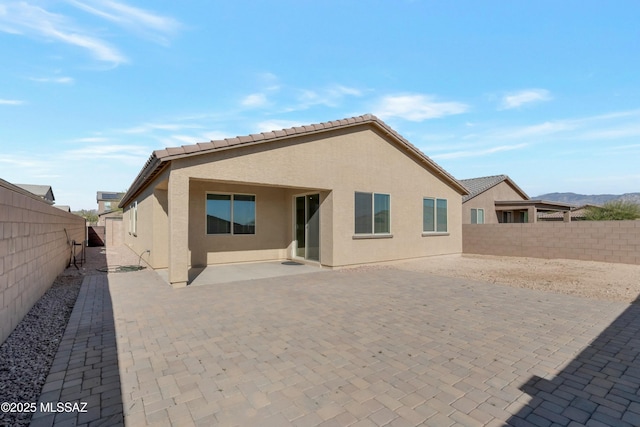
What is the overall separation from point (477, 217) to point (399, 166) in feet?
42.4

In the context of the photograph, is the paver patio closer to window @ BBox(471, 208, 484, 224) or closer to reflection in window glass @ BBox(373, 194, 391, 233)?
reflection in window glass @ BBox(373, 194, 391, 233)

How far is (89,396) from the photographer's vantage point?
309 centimetres

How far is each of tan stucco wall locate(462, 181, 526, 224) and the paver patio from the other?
51.2 ft

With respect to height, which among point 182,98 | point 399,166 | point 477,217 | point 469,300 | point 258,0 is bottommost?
point 469,300

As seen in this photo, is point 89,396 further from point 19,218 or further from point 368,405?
point 19,218

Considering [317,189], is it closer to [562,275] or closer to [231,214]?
[231,214]

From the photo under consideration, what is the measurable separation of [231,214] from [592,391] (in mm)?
10317

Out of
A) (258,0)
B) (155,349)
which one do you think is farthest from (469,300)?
(258,0)

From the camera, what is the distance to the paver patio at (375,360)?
2.82 m

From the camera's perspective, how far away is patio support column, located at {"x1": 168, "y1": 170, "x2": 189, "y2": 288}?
7816 millimetres

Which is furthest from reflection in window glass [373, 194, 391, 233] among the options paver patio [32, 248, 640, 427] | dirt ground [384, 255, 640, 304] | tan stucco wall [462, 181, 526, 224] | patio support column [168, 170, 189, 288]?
tan stucco wall [462, 181, 526, 224]

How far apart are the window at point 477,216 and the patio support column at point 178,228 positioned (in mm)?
20209

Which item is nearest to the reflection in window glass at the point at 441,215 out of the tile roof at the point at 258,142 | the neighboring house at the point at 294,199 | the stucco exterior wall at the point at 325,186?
the stucco exterior wall at the point at 325,186

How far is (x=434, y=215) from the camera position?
575 inches
